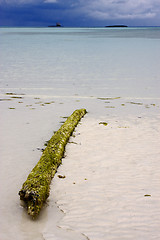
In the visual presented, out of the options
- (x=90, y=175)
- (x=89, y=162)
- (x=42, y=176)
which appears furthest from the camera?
(x=89, y=162)

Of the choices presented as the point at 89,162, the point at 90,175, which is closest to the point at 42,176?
the point at 90,175

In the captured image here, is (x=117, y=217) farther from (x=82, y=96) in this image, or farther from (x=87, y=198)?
(x=82, y=96)

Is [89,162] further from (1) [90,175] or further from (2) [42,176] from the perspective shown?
Answer: (2) [42,176]

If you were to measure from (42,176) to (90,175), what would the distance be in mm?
1528

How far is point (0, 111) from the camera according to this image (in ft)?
41.7

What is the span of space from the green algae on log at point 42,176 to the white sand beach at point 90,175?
0.72ft

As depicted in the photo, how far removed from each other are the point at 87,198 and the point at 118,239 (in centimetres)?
138

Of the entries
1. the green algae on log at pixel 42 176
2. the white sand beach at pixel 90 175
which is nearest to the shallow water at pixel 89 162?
the white sand beach at pixel 90 175

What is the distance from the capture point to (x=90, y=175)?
23.4ft

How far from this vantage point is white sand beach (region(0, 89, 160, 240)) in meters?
5.20

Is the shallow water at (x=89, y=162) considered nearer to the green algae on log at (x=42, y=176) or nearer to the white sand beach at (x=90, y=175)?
the white sand beach at (x=90, y=175)

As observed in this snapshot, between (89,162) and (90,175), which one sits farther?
(89,162)

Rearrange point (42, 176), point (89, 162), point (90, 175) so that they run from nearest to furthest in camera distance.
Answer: point (42, 176), point (90, 175), point (89, 162)

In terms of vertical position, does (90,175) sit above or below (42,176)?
below
